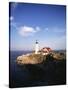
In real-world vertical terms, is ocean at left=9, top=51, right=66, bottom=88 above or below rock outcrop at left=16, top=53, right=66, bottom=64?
below

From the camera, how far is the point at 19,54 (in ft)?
6.95

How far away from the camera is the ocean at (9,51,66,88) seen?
2.11 m

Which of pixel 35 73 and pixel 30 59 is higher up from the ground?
pixel 30 59

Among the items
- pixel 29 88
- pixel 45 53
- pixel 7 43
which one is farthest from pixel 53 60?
pixel 7 43

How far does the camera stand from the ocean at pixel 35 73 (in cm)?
211

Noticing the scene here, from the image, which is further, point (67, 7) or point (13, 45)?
point (67, 7)

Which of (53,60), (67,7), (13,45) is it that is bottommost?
(53,60)

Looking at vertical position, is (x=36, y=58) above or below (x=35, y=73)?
above

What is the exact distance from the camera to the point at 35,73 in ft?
7.11

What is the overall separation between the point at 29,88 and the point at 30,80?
0.09m

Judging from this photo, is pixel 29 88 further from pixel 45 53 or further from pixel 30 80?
pixel 45 53

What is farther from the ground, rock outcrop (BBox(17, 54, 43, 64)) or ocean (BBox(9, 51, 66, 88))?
rock outcrop (BBox(17, 54, 43, 64))

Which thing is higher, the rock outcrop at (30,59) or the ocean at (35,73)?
the rock outcrop at (30,59)

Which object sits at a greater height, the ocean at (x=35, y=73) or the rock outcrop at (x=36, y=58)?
the rock outcrop at (x=36, y=58)
